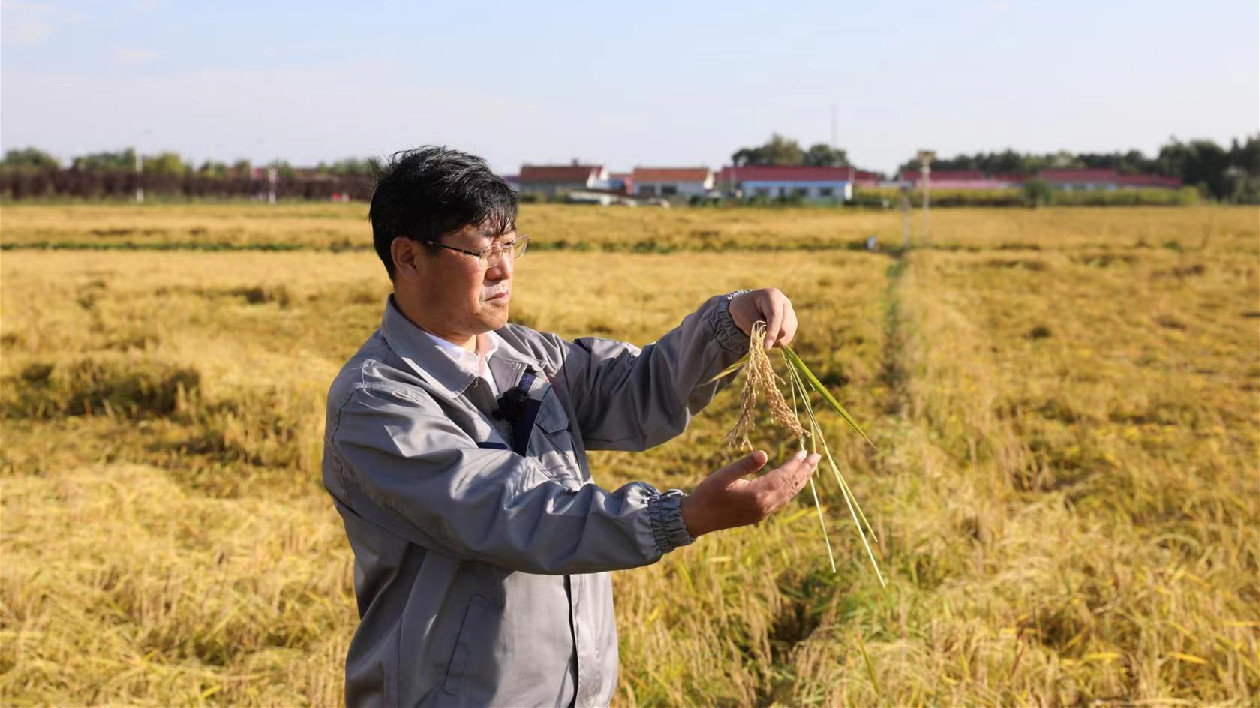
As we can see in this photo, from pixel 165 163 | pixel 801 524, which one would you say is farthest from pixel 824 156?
pixel 801 524

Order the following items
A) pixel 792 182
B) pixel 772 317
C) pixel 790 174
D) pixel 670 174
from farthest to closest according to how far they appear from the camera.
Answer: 1. pixel 670 174
2. pixel 790 174
3. pixel 792 182
4. pixel 772 317

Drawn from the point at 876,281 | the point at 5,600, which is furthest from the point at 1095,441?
the point at 876,281

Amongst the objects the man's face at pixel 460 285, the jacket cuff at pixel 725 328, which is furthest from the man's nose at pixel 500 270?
the jacket cuff at pixel 725 328

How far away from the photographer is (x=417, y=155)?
183 centimetres

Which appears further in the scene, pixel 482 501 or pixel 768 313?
pixel 768 313

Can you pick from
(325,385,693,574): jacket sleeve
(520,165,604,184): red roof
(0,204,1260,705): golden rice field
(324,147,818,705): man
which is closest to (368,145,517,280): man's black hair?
(324,147,818,705): man

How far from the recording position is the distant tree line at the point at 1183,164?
83.1m

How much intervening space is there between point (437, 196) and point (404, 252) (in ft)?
0.39

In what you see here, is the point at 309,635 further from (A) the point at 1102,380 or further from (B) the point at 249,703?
(A) the point at 1102,380

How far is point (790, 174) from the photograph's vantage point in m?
82.4

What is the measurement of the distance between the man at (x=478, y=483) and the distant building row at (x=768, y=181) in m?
76.3

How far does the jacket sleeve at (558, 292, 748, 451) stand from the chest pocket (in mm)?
164

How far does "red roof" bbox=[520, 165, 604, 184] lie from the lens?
291ft

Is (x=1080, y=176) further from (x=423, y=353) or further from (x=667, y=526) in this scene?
(x=667, y=526)
